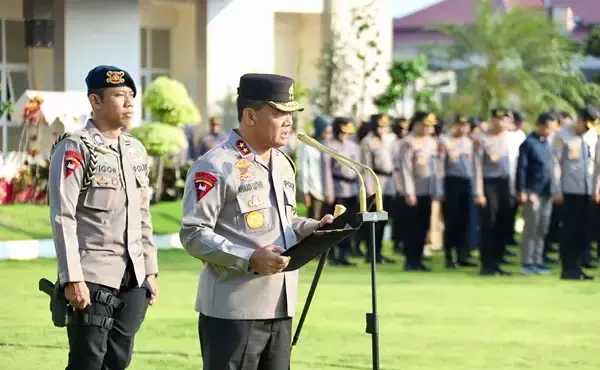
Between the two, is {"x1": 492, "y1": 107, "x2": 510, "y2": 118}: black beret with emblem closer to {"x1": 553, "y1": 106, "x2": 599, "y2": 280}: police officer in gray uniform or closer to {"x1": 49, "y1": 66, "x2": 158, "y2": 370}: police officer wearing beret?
{"x1": 553, "y1": 106, "x2": 599, "y2": 280}: police officer in gray uniform

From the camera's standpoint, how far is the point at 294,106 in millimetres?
5547

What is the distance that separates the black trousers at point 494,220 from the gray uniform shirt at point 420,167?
0.91 meters

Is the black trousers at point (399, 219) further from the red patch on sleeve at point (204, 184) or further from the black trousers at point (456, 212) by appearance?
the red patch on sleeve at point (204, 184)

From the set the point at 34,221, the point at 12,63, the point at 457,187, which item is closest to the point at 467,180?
the point at 457,187

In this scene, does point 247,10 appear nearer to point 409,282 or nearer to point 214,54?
point 214,54

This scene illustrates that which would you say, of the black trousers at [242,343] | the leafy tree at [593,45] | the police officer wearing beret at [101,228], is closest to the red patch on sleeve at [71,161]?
the police officer wearing beret at [101,228]

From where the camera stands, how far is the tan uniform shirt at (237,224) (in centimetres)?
550

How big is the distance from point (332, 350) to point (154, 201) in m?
12.3

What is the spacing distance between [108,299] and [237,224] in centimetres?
108

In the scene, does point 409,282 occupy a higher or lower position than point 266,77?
lower

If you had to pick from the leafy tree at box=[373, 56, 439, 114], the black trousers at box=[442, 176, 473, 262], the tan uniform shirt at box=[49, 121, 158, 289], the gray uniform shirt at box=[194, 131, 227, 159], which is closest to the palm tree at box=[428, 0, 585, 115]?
the leafy tree at box=[373, 56, 439, 114]

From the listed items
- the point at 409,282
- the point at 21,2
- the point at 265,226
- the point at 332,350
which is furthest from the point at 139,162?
the point at 21,2

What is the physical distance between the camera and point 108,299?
6.41 metres

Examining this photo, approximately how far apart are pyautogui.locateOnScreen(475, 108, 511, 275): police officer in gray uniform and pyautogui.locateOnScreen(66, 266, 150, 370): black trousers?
31.6 ft
